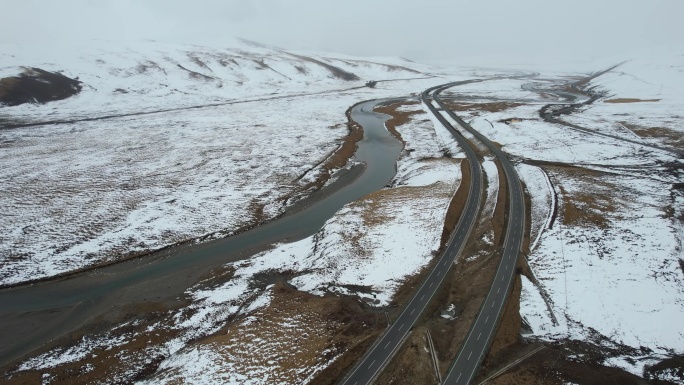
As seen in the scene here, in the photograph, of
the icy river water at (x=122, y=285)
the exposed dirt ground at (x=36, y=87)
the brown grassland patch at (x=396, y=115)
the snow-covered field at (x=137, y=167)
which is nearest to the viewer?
the icy river water at (x=122, y=285)

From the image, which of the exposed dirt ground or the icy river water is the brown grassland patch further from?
the exposed dirt ground

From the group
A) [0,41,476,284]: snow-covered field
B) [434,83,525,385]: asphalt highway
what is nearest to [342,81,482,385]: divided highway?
[434,83,525,385]: asphalt highway

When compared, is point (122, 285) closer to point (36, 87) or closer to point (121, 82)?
point (36, 87)

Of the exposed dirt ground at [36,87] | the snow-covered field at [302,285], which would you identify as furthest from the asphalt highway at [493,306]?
the exposed dirt ground at [36,87]

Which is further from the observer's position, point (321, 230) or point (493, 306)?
point (321, 230)

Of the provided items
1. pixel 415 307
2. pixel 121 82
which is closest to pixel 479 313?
pixel 415 307

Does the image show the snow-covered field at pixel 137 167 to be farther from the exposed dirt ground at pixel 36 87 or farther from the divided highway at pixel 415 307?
the divided highway at pixel 415 307
